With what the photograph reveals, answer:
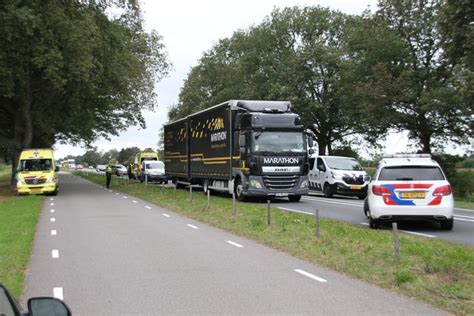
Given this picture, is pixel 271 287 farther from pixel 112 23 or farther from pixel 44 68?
pixel 112 23

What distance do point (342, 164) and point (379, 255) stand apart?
17050mm

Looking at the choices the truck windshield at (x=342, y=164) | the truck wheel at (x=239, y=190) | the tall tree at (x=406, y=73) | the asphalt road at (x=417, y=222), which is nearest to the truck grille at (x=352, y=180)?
the truck windshield at (x=342, y=164)

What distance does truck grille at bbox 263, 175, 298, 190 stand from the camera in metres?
21.6

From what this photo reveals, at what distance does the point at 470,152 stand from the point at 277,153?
19632 mm

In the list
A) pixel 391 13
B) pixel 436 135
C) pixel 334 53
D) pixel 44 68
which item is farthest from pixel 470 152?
pixel 44 68

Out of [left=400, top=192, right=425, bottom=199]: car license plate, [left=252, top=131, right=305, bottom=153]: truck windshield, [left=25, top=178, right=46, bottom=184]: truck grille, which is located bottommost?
[left=25, top=178, right=46, bottom=184]: truck grille

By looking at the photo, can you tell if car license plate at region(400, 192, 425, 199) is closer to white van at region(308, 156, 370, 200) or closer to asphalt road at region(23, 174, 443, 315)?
asphalt road at region(23, 174, 443, 315)

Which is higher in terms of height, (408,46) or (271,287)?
(408,46)

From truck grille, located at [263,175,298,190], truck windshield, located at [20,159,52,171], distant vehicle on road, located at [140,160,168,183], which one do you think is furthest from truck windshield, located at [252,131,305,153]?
distant vehicle on road, located at [140,160,168,183]

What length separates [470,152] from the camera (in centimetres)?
3578

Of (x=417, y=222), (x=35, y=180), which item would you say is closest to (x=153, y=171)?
(x=35, y=180)

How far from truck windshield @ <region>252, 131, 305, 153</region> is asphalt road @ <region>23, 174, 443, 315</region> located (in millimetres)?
8485

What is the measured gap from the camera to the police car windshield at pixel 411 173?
1312 cm

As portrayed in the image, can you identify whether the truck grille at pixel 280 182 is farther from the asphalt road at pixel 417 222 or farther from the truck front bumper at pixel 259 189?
the asphalt road at pixel 417 222
